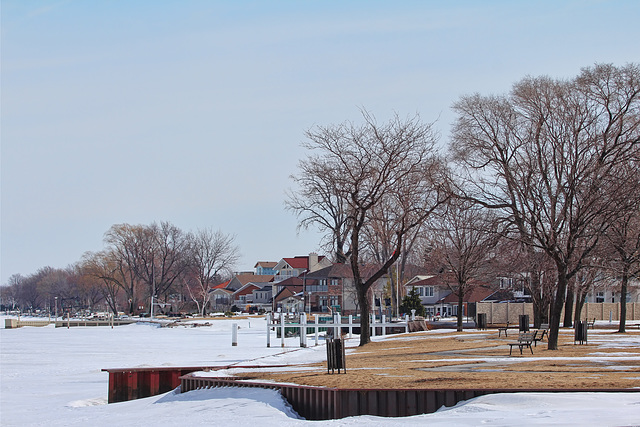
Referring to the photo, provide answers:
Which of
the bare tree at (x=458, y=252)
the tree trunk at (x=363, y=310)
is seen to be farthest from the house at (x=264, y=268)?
the tree trunk at (x=363, y=310)

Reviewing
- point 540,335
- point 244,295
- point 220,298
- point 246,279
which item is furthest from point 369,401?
point 246,279

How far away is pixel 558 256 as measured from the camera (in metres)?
26.8

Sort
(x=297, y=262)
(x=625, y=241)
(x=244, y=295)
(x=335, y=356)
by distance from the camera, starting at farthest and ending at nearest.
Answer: (x=297, y=262)
(x=244, y=295)
(x=625, y=241)
(x=335, y=356)

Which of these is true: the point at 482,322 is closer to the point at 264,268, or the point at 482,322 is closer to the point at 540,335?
the point at 540,335

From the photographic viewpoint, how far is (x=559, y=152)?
3002 cm

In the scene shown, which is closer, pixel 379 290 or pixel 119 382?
pixel 119 382

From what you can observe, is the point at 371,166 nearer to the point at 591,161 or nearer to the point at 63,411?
the point at 591,161

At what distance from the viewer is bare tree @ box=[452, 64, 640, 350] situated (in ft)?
88.0

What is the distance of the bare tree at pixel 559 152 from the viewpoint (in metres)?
26.8

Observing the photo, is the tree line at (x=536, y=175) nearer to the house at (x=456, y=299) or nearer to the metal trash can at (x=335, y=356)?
the metal trash can at (x=335, y=356)

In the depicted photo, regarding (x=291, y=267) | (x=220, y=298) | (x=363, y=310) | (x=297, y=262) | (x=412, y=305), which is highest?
(x=297, y=262)

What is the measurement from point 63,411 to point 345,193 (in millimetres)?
17924

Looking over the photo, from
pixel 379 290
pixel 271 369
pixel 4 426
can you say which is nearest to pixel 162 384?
pixel 271 369

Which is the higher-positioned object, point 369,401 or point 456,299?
point 456,299
